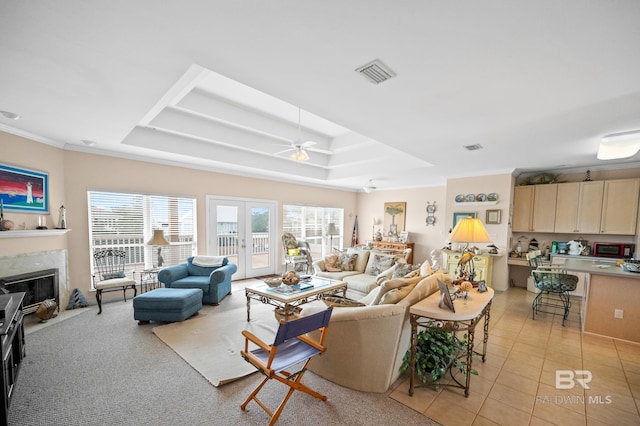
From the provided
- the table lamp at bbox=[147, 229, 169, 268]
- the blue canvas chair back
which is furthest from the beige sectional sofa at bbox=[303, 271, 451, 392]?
the table lamp at bbox=[147, 229, 169, 268]

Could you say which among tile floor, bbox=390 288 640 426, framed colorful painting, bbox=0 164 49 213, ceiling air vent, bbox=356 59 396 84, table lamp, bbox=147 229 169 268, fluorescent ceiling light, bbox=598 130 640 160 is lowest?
tile floor, bbox=390 288 640 426

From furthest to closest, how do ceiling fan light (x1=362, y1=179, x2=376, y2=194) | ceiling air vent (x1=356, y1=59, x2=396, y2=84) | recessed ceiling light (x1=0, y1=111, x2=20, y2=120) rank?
ceiling fan light (x1=362, y1=179, x2=376, y2=194) < recessed ceiling light (x1=0, y1=111, x2=20, y2=120) < ceiling air vent (x1=356, y1=59, x2=396, y2=84)

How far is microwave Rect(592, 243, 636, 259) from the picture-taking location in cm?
473

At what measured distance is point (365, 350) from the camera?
2.22 m

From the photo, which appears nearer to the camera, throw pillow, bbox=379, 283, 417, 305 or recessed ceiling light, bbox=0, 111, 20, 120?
throw pillow, bbox=379, 283, 417, 305

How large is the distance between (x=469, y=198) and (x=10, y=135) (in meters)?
8.13

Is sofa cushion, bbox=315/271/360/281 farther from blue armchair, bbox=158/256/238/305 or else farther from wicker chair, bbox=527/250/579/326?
wicker chair, bbox=527/250/579/326

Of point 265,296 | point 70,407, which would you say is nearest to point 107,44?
point 70,407

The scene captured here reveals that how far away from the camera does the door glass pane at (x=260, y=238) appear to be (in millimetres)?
6418

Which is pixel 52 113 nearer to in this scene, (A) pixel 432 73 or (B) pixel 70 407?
(B) pixel 70 407

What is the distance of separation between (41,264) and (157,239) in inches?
57.0

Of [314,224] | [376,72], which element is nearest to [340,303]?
[376,72]

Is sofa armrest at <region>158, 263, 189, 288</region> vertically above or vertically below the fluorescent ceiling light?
below

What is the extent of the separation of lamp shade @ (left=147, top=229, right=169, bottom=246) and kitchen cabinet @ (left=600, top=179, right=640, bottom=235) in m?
8.30
